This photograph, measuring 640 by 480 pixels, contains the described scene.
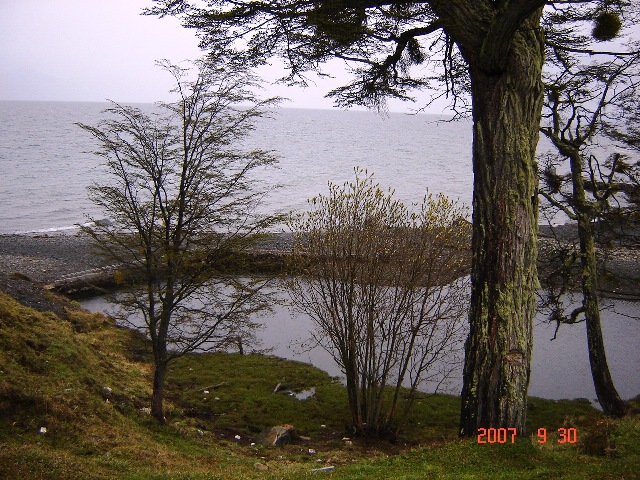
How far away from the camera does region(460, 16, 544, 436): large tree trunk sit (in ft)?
20.9

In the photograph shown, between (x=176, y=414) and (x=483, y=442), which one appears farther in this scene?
(x=176, y=414)

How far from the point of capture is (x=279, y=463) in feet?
32.2

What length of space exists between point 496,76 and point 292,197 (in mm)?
41420

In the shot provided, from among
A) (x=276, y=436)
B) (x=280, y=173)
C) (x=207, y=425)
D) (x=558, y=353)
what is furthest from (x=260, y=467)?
(x=280, y=173)

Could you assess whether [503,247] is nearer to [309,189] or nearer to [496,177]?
[496,177]

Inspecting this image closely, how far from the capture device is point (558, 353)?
59.6 feet

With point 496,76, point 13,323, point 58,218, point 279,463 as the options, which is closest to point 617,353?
point 279,463

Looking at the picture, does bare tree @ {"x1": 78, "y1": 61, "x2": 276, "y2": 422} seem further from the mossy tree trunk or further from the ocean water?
the ocean water

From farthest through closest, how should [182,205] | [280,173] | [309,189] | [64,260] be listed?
[280,173], [309,189], [64,260], [182,205]

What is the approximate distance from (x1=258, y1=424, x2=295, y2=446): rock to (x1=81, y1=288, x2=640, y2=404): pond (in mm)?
2890

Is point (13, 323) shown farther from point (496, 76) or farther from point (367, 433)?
point (496, 76)

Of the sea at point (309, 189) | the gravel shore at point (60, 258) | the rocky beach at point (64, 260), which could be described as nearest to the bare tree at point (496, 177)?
the sea at point (309, 189)

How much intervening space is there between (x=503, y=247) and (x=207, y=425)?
334 inches

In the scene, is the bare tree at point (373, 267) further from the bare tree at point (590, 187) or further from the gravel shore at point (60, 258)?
the gravel shore at point (60, 258)
